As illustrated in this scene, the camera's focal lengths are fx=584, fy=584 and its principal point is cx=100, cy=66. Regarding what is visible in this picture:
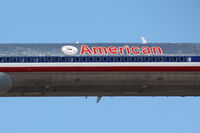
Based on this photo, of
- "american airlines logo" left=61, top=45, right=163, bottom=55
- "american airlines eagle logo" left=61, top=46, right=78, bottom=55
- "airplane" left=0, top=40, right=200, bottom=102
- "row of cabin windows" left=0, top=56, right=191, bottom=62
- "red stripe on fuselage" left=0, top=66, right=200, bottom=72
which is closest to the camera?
"red stripe on fuselage" left=0, top=66, right=200, bottom=72

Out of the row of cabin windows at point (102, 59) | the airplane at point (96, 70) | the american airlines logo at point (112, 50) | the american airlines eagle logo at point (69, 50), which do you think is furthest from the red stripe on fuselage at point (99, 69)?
the american airlines eagle logo at point (69, 50)

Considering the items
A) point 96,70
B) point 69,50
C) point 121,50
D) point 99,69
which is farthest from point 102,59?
point 69,50

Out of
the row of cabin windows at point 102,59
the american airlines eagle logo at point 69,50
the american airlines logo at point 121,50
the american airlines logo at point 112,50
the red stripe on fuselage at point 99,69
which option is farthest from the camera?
the american airlines logo at point 121,50

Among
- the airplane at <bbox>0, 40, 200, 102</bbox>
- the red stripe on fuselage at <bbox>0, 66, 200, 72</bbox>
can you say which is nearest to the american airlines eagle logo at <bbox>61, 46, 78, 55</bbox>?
the airplane at <bbox>0, 40, 200, 102</bbox>

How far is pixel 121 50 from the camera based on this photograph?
63500 millimetres

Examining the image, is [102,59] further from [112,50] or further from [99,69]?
[112,50]

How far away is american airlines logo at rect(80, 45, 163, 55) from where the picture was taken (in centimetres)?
6303

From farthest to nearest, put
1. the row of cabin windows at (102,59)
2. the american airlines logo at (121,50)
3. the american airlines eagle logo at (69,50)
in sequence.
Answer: the american airlines logo at (121,50) → the american airlines eagle logo at (69,50) → the row of cabin windows at (102,59)

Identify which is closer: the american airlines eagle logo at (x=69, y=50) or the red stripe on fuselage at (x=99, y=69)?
the red stripe on fuselage at (x=99, y=69)

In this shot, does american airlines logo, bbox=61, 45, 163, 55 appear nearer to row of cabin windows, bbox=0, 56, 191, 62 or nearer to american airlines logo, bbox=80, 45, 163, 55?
american airlines logo, bbox=80, 45, 163, 55

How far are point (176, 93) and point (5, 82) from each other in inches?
736

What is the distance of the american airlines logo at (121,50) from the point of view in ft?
207

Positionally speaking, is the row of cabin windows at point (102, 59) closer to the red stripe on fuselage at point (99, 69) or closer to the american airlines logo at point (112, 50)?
the american airlines logo at point (112, 50)

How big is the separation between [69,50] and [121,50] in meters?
5.66
